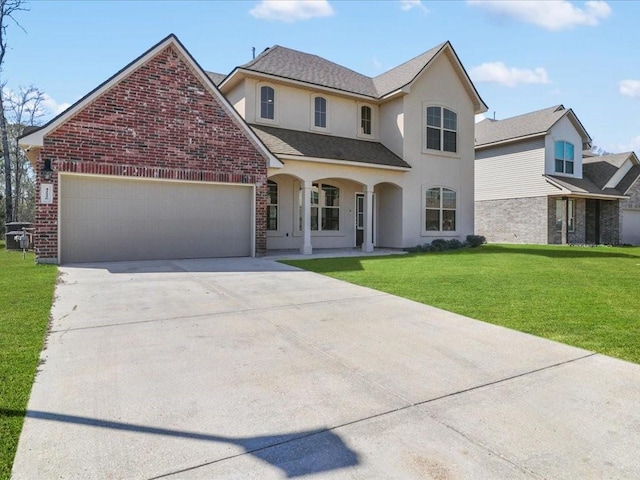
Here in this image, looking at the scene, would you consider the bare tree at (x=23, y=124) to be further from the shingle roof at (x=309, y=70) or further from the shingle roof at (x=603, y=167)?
the shingle roof at (x=603, y=167)

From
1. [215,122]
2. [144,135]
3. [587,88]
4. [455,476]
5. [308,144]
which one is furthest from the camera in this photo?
[587,88]

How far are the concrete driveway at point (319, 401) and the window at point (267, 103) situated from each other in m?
11.3

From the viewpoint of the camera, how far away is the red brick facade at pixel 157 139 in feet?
34.1

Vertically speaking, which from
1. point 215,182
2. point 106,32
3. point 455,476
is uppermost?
point 106,32

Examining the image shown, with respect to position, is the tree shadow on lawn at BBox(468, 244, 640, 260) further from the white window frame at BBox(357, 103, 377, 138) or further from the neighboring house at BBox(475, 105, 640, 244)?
the white window frame at BBox(357, 103, 377, 138)

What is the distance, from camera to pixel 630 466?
232 centimetres

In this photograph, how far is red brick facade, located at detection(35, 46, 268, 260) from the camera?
1039 centimetres

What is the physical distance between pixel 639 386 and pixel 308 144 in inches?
510

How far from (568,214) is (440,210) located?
1034cm

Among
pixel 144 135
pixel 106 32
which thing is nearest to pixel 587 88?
pixel 144 135

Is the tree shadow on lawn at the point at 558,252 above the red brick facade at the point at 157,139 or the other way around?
the other way around

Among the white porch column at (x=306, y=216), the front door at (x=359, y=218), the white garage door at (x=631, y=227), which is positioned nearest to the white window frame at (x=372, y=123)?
the front door at (x=359, y=218)

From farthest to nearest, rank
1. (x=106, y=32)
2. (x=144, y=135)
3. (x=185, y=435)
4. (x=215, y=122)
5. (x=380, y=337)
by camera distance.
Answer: (x=106, y=32) < (x=215, y=122) < (x=144, y=135) < (x=380, y=337) < (x=185, y=435)

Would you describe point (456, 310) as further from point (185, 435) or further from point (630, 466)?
point (185, 435)
